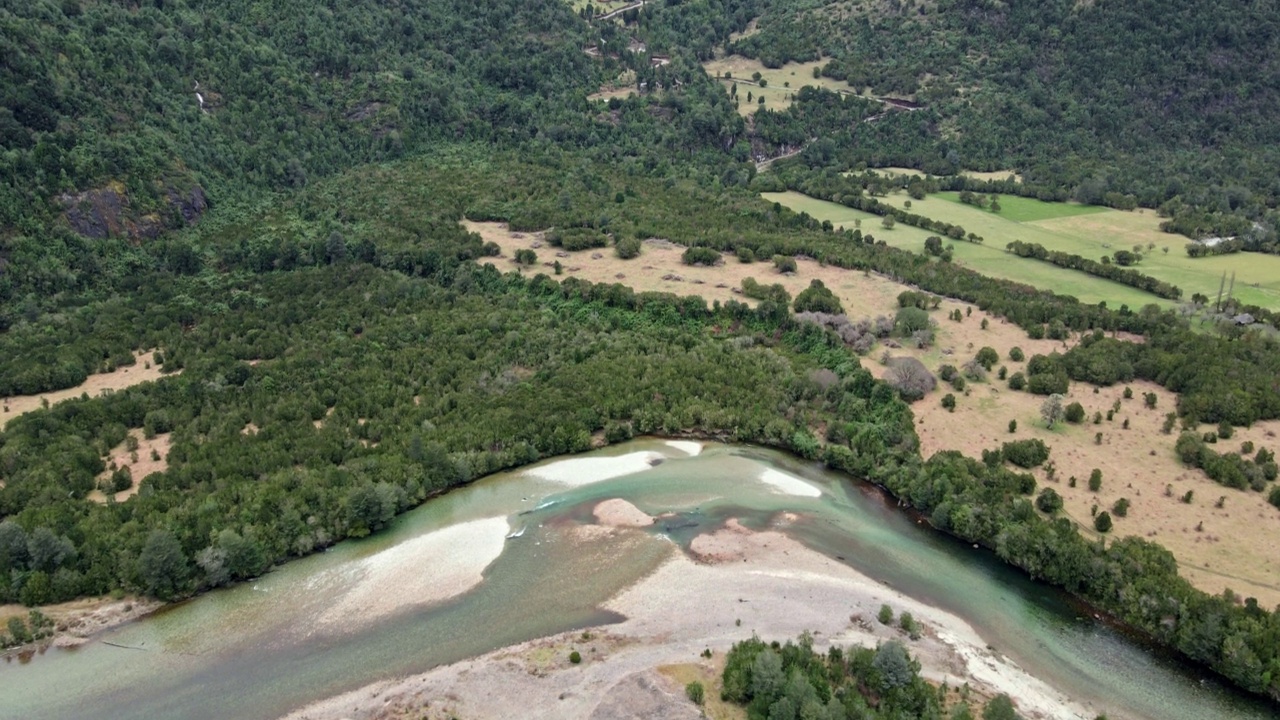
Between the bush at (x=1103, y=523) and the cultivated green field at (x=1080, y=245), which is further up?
the cultivated green field at (x=1080, y=245)

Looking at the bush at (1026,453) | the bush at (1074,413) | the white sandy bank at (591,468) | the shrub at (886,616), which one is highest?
the bush at (1074,413)

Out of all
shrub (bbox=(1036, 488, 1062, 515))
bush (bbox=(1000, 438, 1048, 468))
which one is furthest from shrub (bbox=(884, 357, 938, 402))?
shrub (bbox=(1036, 488, 1062, 515))

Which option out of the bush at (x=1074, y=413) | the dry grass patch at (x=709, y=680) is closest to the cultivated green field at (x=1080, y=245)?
the bush at (x=1074, y=413)

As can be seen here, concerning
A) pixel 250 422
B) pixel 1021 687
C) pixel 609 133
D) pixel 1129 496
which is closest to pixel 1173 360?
pixel 1129 496

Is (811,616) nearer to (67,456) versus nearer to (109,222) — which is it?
(67,456)

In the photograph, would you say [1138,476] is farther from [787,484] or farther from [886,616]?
[886,616]

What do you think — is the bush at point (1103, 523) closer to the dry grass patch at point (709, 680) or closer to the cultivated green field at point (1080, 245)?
the dry grass patch at point (709, 680)

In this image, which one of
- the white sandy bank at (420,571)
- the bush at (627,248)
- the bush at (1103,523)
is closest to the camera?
the white sandy bank at (420,571)
